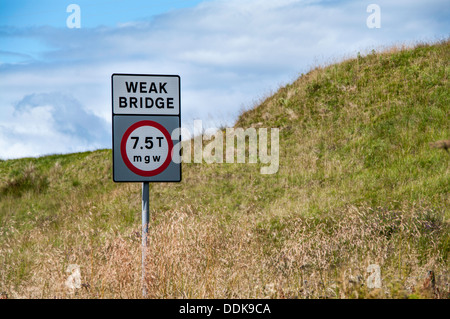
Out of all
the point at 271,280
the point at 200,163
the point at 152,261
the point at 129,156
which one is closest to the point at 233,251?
the point at 271,280

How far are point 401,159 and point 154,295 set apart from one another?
39.0 feet

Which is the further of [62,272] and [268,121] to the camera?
[268,121]

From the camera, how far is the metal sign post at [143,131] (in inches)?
262

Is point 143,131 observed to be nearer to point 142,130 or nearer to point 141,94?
point 142,130

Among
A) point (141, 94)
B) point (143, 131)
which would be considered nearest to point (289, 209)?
point (143, 131)

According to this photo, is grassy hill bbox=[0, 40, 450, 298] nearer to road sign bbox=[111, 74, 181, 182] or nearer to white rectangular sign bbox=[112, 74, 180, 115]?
road sign bbox=[111, 74, 181, 182]

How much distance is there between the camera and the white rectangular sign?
6.68 metres

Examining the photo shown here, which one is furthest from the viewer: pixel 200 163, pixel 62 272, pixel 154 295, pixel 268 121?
pixel 268 121

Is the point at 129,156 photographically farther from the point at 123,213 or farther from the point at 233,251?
the point at 123,213

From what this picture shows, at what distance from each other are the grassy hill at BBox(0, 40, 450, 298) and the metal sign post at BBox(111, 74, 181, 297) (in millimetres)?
974

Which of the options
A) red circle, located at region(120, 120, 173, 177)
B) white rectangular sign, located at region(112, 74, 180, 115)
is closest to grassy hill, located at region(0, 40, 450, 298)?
red circle, located at region(120, 120, 173, 177)

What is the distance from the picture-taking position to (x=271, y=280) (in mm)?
7035

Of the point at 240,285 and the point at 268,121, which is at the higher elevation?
the point at 268,121

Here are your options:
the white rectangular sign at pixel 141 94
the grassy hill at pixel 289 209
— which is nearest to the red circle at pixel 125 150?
the white rectangular sign at pixel 141 94
